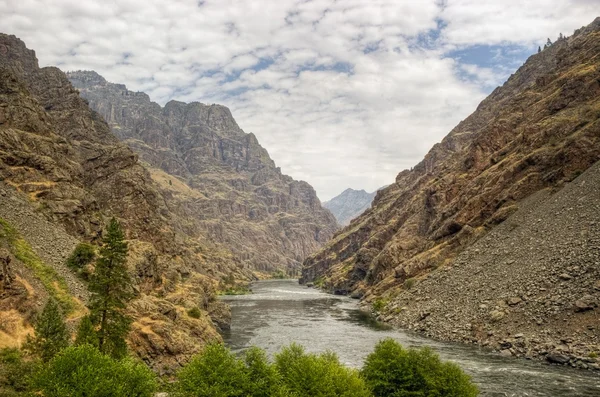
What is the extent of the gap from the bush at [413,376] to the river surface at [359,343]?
11131 millimetres

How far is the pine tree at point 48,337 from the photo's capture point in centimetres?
3669

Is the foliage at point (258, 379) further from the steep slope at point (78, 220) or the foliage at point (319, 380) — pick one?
the steep slope at point (78, 220)

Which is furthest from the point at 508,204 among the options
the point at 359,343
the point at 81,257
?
the point at 81,257

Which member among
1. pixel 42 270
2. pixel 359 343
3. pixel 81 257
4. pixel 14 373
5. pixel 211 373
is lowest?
pixel 359 343

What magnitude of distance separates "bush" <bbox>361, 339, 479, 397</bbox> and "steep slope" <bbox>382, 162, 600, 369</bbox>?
2555 centimetres

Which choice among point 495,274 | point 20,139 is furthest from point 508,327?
point 20,139

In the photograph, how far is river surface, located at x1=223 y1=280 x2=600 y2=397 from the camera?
47188 mm

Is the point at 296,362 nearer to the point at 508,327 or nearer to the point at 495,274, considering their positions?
the point at 508,327

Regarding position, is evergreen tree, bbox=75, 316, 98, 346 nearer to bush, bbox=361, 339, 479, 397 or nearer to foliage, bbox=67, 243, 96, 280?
foliage, bbox=67, 243, 96, 280

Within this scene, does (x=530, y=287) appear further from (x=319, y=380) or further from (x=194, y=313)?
(x=194, y=313)

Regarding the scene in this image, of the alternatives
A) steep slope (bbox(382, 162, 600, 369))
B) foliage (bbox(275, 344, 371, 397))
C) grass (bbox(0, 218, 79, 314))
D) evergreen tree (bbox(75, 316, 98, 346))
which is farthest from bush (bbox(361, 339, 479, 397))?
grass (bbox(0, 218, 79, 314))

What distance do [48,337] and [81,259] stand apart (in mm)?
28997

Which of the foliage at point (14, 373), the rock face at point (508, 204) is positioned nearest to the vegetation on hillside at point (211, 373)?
the foliage at point (14, 373)

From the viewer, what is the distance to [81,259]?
64.4 m
